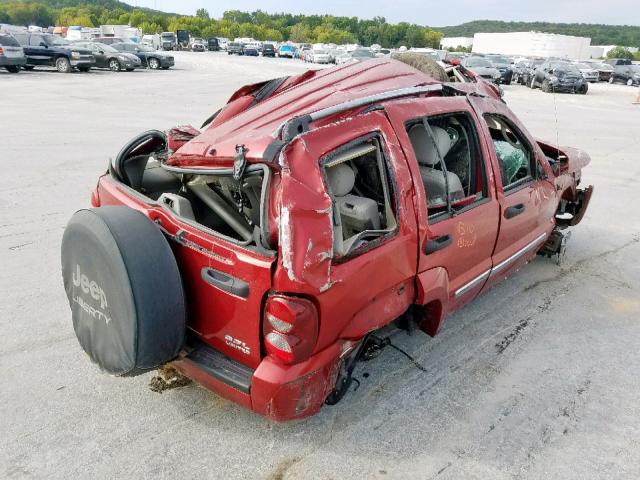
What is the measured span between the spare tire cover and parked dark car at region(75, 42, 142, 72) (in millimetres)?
26270

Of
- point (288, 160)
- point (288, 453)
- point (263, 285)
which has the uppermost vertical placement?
point (288, 160)

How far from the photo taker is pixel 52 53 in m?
23.8

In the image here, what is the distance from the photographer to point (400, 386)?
334cm

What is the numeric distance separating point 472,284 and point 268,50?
62.2m

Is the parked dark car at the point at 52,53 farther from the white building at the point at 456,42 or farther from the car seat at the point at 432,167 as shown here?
the white building at the point at 456,42

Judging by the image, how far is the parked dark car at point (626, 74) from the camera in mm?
34297

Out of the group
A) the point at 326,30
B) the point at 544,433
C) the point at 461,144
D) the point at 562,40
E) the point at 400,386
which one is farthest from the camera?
the point at 326,30

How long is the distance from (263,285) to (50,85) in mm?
19538

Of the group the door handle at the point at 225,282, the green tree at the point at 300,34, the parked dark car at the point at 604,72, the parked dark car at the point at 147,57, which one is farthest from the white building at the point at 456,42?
the door handle at the point at 225,282

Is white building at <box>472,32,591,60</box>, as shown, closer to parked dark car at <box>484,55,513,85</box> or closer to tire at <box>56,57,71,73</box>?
parked dark car at <box>484,55,513,85</box>

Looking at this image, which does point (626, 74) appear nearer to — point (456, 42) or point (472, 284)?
point (472, 284)

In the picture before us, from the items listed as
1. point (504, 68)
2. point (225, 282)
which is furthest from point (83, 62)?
point (225, 282)

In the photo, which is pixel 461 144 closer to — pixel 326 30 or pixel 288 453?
pixel 288 453

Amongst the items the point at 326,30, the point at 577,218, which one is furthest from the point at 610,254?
the point at 326,30
